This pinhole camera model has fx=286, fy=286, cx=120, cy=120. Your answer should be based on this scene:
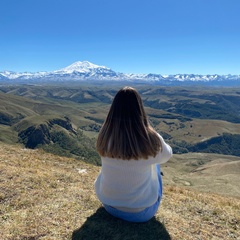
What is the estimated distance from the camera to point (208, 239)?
1141 centimetres

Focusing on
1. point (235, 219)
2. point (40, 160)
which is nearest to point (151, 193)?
point (235, 219)

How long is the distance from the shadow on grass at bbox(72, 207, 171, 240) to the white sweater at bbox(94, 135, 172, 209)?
0.92m

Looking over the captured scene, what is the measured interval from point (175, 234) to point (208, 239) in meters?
1.32

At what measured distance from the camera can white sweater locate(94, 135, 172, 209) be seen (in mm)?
10672

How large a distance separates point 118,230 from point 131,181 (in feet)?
6.84

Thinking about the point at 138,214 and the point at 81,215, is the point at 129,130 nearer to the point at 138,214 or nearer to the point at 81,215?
the point at 138,214

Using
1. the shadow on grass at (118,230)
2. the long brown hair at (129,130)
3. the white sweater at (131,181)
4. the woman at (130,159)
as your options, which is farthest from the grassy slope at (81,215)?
the long brown hair at (129,130)

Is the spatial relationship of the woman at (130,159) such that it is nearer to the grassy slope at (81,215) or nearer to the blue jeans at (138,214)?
the blue jeans at (138,214)

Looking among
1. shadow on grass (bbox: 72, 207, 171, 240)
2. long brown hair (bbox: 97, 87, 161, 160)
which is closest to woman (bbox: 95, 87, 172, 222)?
long brown hair (bbox: 97, 87, 161, 160)

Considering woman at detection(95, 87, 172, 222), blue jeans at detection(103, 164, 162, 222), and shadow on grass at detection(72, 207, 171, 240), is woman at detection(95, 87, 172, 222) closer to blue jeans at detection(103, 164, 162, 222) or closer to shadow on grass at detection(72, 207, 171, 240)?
blue jeans at detection(103, 164, 162, 222)

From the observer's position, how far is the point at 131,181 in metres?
10.9

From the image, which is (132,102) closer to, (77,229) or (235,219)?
(77,229)

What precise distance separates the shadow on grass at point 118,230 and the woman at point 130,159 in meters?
0.29

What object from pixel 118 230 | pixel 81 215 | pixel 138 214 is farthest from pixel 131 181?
pixel 81 215
